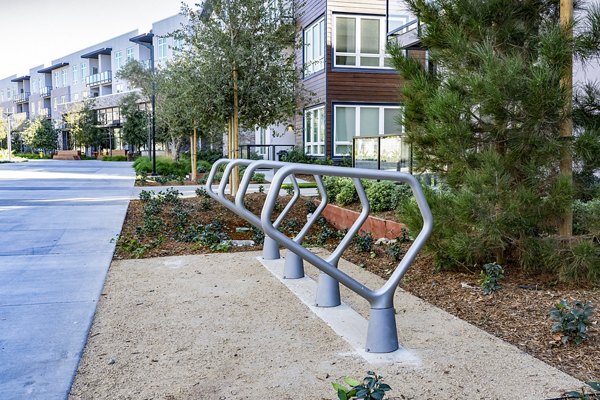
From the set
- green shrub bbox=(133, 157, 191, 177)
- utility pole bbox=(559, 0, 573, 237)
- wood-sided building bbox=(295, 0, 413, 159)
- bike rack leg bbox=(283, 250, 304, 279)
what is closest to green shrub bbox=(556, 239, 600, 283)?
utility pole bbox=(559, 0, 573, 237)

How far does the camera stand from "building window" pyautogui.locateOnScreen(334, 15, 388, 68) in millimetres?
19531

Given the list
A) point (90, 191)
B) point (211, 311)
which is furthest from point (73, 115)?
point (211, 311)

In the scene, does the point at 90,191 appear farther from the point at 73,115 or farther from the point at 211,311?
the point at 73,115

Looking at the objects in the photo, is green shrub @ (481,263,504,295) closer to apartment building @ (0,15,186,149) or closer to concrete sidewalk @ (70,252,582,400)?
concrete sidewalk @ (70,252,582,400)

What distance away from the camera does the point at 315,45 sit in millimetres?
20703

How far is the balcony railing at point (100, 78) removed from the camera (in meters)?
61.9

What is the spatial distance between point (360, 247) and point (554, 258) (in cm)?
243

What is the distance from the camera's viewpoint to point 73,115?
52.8 meters

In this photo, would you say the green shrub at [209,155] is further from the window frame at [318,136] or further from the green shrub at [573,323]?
the green shrub at [573,323]

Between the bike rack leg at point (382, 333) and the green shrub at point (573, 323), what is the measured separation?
1028 millimetres

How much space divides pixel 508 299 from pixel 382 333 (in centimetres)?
154

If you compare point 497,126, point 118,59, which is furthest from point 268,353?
point 118,59

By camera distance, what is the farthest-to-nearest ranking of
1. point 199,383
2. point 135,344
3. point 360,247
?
point 360,247 < point 135,344 < point 199,383

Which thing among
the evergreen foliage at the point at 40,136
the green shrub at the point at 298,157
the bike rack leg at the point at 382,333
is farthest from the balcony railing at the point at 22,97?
the bike rack leg at the point at 382,333
